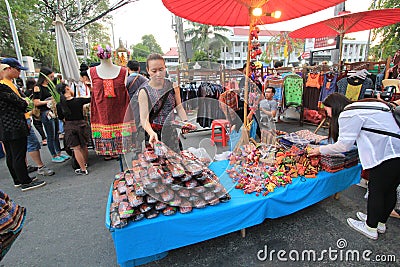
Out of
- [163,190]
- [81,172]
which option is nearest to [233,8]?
[163,190]

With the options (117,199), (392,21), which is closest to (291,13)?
(117,199)

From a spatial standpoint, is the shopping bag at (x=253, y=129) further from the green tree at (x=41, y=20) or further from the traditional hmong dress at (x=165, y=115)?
the green tree at (x=41, y=20)

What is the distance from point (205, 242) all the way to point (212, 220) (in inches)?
16.2

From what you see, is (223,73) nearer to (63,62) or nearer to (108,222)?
(108,222)

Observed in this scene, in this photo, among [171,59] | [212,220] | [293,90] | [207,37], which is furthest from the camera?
[207,37]

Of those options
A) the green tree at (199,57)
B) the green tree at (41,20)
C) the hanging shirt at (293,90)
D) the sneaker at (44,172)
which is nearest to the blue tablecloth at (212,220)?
the sneaker at (44,172)

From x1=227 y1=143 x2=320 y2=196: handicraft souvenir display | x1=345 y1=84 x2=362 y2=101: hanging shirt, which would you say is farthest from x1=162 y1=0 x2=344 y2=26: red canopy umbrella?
x1=345 y1=84 x2=362 y2=101: hanging shirt

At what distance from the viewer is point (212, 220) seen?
1.48 meters

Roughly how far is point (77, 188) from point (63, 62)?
2278 millimetres

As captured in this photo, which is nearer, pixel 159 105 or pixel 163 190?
pixel 163 190

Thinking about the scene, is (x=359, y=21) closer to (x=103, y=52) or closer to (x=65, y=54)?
(x=103, y=52)

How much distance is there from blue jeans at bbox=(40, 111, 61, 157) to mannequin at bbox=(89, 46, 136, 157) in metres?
1.50

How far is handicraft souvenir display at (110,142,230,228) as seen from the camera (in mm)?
1342

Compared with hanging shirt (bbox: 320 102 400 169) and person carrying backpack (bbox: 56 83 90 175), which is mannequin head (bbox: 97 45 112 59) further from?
hanging shirt (bbox: 320 102 400 169)
